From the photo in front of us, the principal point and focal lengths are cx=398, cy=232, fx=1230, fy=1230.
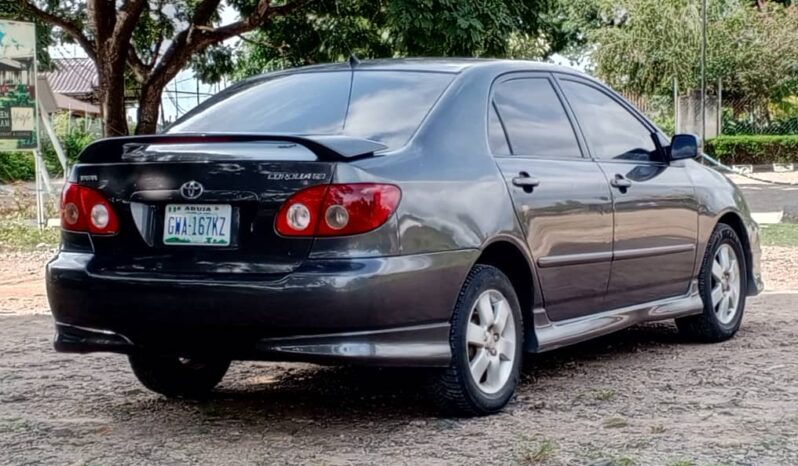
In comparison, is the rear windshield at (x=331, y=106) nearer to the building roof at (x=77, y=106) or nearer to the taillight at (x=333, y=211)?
the taillight at (x=333, y=211)

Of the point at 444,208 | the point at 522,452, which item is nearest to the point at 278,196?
the point at 444,208

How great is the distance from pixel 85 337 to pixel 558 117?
248 centimetres

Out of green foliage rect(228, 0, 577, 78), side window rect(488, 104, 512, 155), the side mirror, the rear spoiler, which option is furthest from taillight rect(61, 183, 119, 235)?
green foliage rect(228, 0, 577, 78)

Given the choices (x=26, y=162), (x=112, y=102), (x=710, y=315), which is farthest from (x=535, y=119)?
(x=26, y=162)

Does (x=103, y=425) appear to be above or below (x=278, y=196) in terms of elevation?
below

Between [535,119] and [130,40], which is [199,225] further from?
[130,40]

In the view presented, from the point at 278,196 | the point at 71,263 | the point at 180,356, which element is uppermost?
the point at 278,196

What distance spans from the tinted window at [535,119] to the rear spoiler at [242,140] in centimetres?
97

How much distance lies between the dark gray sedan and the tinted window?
1 centimetres

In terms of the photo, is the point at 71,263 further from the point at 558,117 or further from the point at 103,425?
the point at 558,117

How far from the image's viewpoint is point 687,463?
14.0 feet

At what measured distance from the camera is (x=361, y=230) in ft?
14.8

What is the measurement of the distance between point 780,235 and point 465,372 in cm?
995

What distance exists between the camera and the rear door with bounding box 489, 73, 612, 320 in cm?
539
